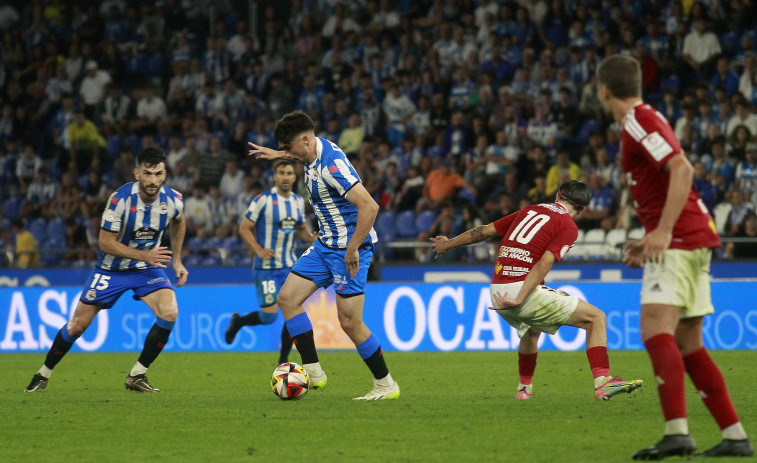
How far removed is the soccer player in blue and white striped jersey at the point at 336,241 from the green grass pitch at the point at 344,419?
1.64ft

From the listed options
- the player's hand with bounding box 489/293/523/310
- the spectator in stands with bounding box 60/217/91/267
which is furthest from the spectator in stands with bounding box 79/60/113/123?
the player's hand with bounding box 489/293/523/310

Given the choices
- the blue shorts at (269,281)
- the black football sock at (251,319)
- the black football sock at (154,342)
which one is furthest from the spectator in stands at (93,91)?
the black football sock at (154,342)

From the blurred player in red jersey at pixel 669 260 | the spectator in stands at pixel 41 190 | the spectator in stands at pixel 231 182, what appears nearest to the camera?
the blurred player in red jersey at pixel 669 260

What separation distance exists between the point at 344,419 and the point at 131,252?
2952 millimetres

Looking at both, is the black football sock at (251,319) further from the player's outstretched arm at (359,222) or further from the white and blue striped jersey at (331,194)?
the player's outstretched arm at (359,222)

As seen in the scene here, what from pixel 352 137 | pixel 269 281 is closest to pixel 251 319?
pixel 269 281

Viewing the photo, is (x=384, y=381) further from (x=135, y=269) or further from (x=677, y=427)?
(x=677, y=427)

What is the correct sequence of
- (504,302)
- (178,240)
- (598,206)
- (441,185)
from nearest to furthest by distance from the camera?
(504,302)
(178,240)
(598,206)
(441,185)

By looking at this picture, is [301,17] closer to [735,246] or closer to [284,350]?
[735,246]

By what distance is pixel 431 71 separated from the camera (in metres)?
19.9

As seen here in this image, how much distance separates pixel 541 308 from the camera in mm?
8008

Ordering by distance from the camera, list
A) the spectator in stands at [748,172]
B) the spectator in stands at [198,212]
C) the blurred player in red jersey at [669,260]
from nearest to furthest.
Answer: the blurred player in red jersey at [669,260]
the spectator in stands at [748,172]
the spectator in stands at [198,212]

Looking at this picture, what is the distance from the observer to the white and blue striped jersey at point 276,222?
1196 centimetres

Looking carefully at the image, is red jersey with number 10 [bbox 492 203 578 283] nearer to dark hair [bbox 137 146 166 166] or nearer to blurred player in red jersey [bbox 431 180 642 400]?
blurred player in red jersey [bbox 431 180 642 400]
